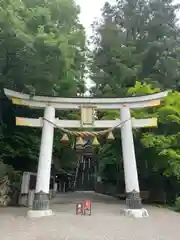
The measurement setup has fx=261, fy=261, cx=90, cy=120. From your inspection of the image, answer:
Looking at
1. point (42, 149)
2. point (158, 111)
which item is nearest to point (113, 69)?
point (158, 111)

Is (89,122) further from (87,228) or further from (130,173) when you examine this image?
(87,228)

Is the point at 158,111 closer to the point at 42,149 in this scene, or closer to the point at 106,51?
the point at 42,149

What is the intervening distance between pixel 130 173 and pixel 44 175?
3.09 meters

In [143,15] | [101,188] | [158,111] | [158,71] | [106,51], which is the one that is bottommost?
[101,188]

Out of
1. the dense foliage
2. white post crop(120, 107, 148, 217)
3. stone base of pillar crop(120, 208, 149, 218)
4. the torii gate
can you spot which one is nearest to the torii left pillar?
the torii gate

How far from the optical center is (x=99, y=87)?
18891 millimetres

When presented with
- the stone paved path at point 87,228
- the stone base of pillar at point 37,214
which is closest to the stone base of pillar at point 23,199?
the stone paved path at point 87,228

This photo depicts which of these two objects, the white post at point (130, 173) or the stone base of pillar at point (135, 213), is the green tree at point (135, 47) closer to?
the white post at point (130, 173)

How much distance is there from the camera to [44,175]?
30.1 feet

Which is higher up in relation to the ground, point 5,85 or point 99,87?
point 99,87

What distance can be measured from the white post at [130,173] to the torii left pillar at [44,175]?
8.99ft

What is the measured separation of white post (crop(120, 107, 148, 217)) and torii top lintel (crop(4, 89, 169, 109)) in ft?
1.18

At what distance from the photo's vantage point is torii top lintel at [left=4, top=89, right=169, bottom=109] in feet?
32.7

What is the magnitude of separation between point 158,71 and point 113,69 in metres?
3.03
